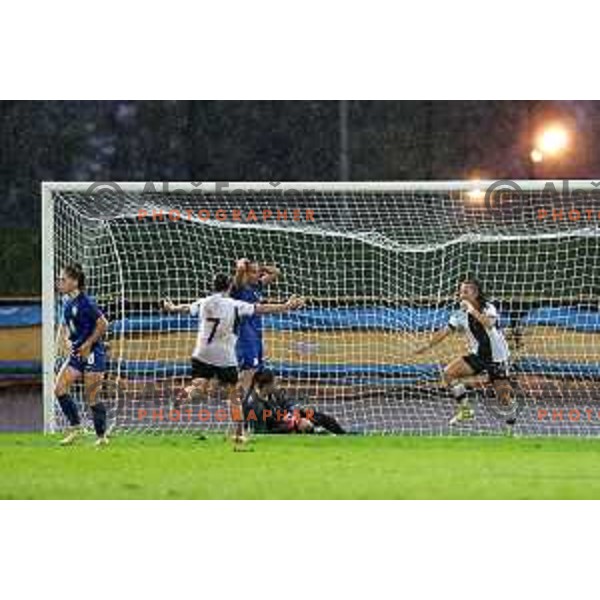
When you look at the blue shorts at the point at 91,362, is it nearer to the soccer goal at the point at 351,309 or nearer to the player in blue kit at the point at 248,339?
the player in blue kit at the point at 248,339

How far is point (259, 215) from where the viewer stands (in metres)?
15.9

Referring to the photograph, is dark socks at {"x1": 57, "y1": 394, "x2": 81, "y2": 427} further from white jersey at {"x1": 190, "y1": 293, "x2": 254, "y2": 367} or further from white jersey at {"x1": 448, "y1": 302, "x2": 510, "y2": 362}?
white jersey at {"x1": 448, "y1": 302, "x2": 510, "y2": 362}

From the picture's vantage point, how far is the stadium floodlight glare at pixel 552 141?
1859 cm

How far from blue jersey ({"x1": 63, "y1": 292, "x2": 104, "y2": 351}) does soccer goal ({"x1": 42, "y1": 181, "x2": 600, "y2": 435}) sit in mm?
1578

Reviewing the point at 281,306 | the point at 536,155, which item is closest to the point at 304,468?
the point at 281,306

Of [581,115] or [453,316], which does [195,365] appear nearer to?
[453,316]

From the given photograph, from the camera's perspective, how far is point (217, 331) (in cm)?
1139

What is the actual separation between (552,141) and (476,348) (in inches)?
268

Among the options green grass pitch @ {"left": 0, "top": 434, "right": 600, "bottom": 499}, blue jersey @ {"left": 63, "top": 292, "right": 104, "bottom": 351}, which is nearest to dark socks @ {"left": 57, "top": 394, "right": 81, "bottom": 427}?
green grass pitch @ {"left": 0, "top": 434, "right": 600, "bottom": 499}

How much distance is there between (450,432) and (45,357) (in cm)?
320

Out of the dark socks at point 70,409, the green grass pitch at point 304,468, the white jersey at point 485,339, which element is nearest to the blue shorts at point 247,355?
the green grass pitch at point 304,468

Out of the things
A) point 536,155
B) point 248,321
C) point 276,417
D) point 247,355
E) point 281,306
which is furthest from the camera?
point 536,155

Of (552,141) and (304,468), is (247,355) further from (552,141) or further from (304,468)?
(552,141)

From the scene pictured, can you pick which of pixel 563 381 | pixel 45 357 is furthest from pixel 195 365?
pixel 563 381
